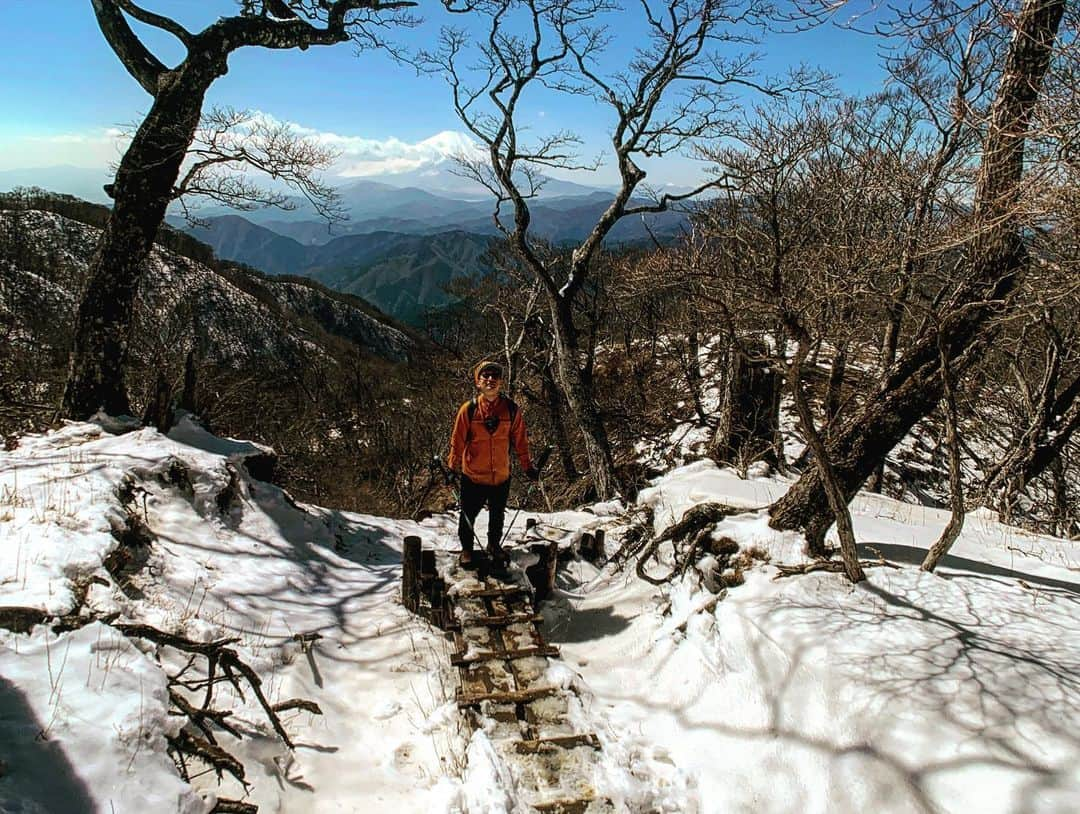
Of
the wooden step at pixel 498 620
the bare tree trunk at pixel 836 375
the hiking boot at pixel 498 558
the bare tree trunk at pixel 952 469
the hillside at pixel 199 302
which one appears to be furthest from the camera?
the hillside at pixel 199 302

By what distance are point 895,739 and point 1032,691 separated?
77 centimetres

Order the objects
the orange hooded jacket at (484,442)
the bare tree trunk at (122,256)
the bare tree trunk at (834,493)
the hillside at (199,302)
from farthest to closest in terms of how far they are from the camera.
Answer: the hillside at (199,302)
the bare tree trunk at (122,256)
the orange hooded jacket at (484,442)
the bare tree trunk at (834,493)

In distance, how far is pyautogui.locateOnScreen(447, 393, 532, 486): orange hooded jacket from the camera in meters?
5.89

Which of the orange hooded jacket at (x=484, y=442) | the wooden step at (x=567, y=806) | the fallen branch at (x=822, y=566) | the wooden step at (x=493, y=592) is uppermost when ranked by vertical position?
the orange hooded jacket at (x=484, y=442)

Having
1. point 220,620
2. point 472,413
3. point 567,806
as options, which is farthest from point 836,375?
point 220,620

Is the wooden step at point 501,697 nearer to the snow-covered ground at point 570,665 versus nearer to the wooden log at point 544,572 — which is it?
the snow-covered ground at point 570,665

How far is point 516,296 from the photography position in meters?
19.0

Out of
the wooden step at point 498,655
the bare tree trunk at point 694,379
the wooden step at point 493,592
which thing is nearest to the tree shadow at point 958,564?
the wooden step at point 498,655

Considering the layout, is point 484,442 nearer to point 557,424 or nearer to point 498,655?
point 498,655

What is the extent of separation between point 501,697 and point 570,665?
3.70ft

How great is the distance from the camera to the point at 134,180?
7.10m

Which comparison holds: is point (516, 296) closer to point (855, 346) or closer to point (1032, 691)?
point (855, 346)

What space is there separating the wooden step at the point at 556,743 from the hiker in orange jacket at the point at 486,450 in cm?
243

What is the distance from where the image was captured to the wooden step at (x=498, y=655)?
4.61 meters
